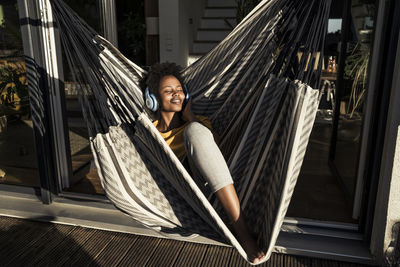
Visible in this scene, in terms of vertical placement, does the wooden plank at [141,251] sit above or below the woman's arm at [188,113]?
below

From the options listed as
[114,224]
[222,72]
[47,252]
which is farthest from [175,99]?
[47,252]

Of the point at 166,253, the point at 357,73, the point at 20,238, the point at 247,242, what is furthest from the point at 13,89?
the point at 357,73

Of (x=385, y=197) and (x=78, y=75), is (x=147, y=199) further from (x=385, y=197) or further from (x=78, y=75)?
(x=385, y=197)

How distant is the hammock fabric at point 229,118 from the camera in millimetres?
1091

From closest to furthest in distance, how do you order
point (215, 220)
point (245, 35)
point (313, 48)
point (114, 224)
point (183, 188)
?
point (215, 220) < point (183, 188) < point (313, 48) < point (245, 35) < point (114, 224)

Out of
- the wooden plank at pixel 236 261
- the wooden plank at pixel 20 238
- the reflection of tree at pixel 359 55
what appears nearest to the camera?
the wooden plank at pixel 236 261

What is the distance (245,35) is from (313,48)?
33 cm

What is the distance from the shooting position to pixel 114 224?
2.00 meters

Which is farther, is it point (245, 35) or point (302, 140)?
point (245, 35)

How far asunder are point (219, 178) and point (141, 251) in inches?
34.3

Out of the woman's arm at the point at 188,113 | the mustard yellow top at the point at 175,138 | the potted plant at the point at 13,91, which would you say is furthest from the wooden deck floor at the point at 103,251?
the potted plant at the point at 13,91

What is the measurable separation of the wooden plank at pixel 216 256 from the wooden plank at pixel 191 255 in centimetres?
2

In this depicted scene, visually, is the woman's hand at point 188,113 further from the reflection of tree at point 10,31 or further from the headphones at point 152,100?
the reflection of tree at point 10,31

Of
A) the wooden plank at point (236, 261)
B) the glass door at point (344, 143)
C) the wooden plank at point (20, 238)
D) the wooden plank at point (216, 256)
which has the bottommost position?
the wooden plank at point (20, 238)
